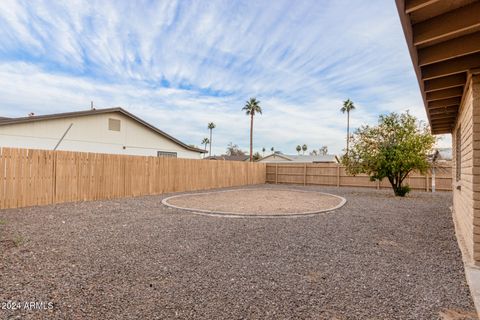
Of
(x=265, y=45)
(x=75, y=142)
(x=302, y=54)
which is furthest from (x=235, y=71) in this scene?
(x=75, y=142)

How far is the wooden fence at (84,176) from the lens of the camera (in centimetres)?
775

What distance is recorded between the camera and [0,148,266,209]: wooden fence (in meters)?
7.75

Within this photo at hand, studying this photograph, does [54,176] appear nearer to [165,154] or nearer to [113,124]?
[113,124]

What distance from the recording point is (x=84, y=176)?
9641 mm

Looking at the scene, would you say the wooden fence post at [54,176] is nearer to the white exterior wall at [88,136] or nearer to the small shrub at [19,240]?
the small shrub at [19,240]

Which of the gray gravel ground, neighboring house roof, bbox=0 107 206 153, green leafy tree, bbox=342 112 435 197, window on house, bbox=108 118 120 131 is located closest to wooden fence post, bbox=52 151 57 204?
the gray gravel ground

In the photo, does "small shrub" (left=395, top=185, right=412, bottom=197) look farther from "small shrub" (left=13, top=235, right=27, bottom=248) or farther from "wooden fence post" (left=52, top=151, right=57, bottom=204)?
"wooden fence post" (left=52, top=151, right=57, bottom=204)

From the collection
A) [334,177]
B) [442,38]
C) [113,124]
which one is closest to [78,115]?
[113,124]

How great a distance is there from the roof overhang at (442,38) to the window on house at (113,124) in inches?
608

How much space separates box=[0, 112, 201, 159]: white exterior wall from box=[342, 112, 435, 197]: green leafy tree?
12.7 m

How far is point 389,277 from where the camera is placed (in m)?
3.30

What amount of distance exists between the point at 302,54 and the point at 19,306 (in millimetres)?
12176

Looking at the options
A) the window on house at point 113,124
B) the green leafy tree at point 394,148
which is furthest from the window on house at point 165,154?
the green leafy tree at point 394,148

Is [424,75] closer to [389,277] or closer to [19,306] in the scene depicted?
[389,277]
